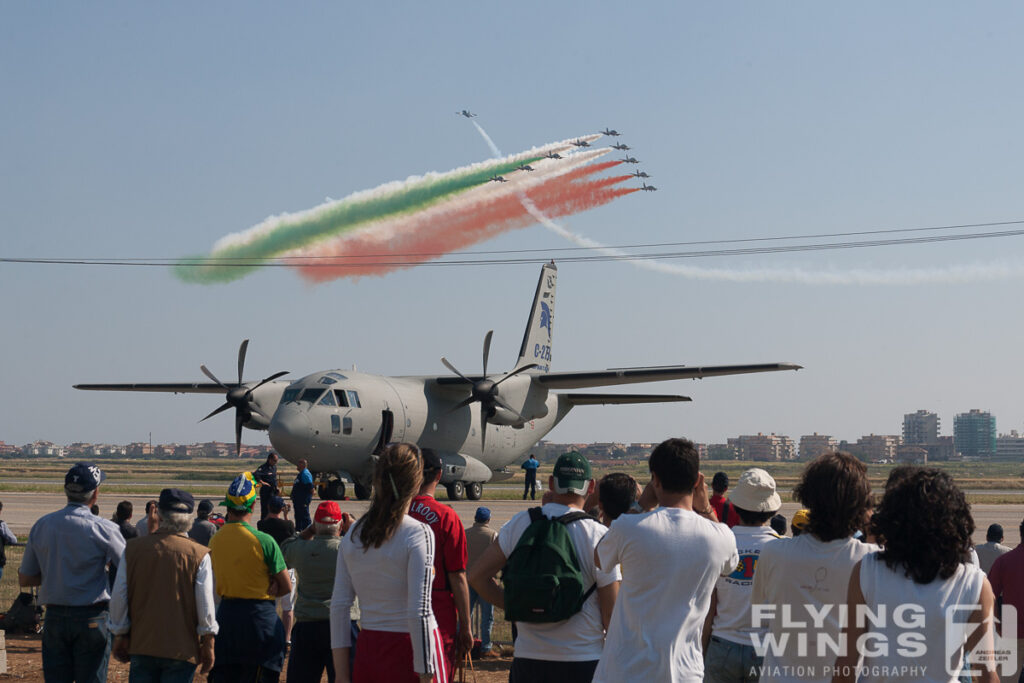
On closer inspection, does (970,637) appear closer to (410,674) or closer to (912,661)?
(912,661)

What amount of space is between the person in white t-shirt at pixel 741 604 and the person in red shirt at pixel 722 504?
1.54 metres

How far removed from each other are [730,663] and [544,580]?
1.09 meters

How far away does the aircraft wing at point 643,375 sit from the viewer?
92.4 feet

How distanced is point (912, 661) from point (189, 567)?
12.0 feet

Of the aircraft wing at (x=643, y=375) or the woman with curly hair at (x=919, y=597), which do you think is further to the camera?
the aircraft wing at (x=643, y=375)

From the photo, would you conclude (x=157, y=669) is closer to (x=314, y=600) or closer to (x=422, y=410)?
(x=314, y=600)

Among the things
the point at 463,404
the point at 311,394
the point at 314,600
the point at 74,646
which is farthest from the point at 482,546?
the point at 463,404

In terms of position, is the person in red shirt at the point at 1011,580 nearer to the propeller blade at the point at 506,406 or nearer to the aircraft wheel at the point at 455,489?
the propeller blade at the point at 506,406

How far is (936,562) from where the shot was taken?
11.9ft

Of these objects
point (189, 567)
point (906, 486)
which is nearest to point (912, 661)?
point (906, 486)

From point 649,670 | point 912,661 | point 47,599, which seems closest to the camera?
point 912,661

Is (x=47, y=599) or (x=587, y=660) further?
(x=47, y=599)

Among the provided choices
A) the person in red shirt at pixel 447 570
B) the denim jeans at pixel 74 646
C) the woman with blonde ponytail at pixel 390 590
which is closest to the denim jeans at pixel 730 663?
the person in red shirt at pixel 447 570

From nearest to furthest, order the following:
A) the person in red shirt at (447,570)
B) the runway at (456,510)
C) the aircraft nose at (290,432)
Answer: the person in red shirt at (447,570) < the runway at (456,510) < the aircraft nose at (290,432)
